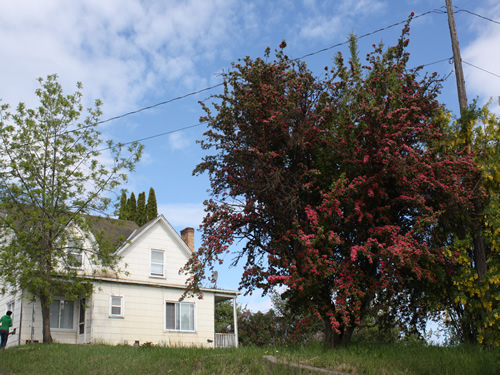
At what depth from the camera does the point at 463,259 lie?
1239 centimetres

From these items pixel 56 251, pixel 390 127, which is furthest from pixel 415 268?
pixel 56 251

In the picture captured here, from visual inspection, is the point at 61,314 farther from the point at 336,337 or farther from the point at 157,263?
the point at 336,337

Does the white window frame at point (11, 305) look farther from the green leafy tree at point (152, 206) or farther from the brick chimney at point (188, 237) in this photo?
the green leafy tree at point (152, 206)

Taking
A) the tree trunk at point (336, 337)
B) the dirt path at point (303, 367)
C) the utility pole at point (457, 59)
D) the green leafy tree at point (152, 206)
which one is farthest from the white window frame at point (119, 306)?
the green leafy tree at point (152, 206)

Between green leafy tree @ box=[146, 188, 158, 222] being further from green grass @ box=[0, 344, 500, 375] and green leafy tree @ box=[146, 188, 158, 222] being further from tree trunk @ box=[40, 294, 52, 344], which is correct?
green grass @ box=[0, 344, 500, 375]

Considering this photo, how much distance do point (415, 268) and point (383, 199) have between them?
8.13 feet

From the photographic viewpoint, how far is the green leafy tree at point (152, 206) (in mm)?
45469

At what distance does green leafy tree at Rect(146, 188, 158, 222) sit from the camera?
149 ft

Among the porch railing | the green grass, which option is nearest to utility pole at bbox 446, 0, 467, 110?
the green grass

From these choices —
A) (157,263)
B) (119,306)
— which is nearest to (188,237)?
(157,263)

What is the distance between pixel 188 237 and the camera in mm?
29453

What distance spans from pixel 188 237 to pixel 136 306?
593cm

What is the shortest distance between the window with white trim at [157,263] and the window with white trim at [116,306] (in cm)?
227

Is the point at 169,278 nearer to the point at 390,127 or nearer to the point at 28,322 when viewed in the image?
the point at 28,322
